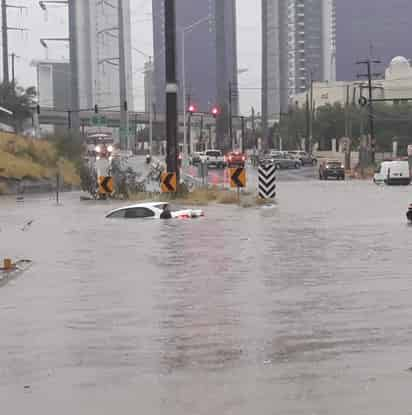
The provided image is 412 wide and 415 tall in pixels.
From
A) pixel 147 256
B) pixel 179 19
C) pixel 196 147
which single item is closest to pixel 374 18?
pixel 196 147

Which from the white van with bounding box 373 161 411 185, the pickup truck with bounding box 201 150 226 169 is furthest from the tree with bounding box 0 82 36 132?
the white van with bounding box 373 161 411 185

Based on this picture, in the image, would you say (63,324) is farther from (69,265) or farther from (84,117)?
(84,117)

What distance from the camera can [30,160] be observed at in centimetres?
5662

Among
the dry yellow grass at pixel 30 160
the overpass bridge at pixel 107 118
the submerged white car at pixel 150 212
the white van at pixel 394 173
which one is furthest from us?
the overpass bridge at pixel 107 118

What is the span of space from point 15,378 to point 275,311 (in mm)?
4549

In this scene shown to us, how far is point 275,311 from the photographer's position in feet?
40.2

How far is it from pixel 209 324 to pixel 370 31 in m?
182

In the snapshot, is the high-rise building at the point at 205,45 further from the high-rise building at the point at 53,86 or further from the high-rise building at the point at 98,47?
the high-rise building at the point at 53,86

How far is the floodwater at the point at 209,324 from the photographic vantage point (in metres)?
7.71

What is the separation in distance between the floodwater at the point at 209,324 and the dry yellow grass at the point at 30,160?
28671 millimetres

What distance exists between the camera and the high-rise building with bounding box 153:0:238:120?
106625mm

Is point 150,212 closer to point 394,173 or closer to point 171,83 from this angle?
point 171,83

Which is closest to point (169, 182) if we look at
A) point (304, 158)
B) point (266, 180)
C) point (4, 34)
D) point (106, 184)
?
point (266, 180)

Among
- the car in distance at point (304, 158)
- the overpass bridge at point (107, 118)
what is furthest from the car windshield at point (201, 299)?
the overpass bridge at point (107, 118)
